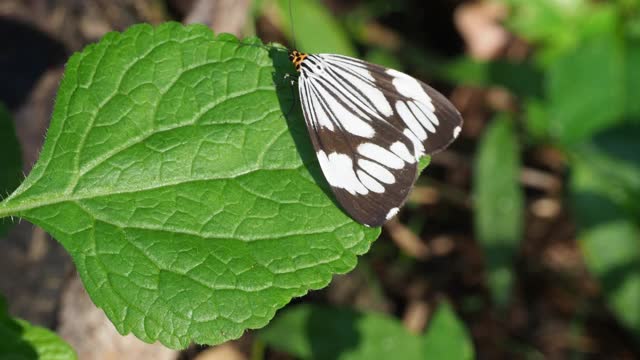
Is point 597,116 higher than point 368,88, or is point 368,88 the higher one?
point 368,88

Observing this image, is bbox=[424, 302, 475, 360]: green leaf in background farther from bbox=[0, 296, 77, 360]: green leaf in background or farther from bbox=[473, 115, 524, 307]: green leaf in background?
bbox=[0, 296, 77, 360]: green leaf in background

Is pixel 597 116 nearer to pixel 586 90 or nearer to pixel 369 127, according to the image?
pixel 586 90

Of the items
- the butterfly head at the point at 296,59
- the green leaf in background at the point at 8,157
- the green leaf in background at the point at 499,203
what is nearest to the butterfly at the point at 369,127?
the butterfly head at the point at 296,59

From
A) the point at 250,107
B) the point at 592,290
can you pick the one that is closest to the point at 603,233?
the point at 592,290

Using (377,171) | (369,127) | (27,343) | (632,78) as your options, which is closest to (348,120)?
(369,127)

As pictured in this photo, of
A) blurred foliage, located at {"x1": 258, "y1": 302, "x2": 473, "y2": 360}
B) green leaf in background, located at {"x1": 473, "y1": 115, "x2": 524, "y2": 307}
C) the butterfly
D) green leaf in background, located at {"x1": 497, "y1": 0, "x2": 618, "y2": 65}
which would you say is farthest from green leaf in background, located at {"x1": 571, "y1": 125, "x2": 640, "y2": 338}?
the butterfly

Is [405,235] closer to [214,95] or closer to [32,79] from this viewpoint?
[32,79]

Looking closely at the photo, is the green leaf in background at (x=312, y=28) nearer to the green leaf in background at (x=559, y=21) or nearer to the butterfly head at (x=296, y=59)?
the green leaf in background at (x=559, y=21)
